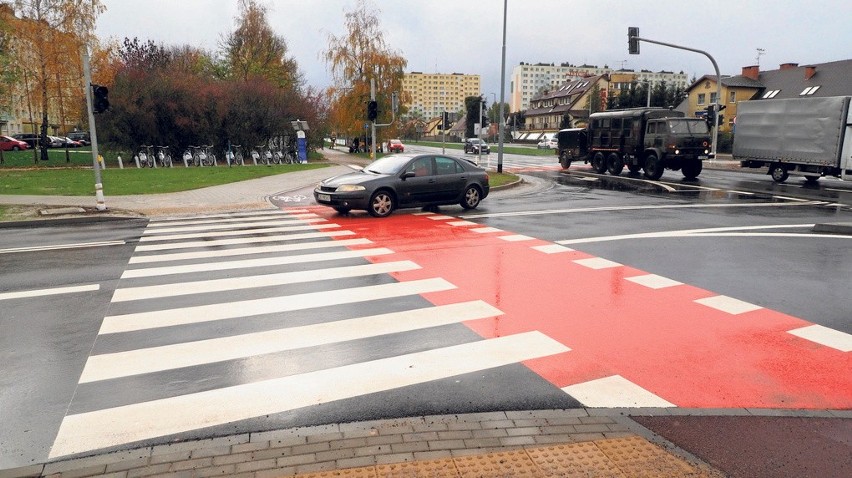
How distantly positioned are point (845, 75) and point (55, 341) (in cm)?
6592

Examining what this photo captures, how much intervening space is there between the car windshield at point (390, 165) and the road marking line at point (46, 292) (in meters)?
7.80

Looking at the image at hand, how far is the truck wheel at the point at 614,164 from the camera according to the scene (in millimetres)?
27328

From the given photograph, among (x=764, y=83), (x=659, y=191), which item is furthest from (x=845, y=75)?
(x=659, y=191)

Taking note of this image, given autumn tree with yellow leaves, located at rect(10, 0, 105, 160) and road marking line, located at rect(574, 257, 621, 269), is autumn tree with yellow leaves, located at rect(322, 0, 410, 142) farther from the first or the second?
road marking line, located at rect(574, 257, 621, 269)

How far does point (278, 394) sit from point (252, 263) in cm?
464

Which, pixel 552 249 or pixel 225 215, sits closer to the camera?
pixel 552 249

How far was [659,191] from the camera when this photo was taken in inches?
805

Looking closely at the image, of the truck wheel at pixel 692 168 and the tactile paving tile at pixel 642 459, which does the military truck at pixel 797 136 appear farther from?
the tactile paving tile at pixel 642 459

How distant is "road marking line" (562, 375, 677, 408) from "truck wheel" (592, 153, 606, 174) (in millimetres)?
25438

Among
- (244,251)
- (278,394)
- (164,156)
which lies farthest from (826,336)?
(164,156)

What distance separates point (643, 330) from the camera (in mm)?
5816

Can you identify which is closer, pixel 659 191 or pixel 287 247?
pixel 287 247

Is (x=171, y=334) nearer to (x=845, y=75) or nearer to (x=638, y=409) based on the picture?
(x=638, y=409)

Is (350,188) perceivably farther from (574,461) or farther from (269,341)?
(574,461)
